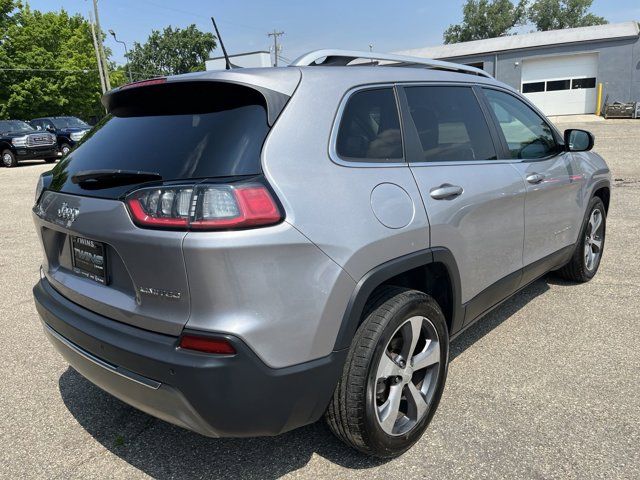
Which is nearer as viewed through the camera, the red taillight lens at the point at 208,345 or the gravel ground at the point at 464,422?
the red taillight lens at the point at 208,345

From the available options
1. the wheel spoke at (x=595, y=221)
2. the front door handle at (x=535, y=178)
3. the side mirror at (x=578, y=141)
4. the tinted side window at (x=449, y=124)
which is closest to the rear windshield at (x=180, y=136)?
the tinted side window at (x=449, y=124)

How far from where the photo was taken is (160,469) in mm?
2451

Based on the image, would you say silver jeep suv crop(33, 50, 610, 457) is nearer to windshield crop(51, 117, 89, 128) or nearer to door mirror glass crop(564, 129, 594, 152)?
door mirror glass crop(564, 129, 594, 152)

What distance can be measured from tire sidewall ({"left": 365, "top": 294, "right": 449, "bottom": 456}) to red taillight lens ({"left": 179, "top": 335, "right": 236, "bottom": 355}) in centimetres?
65

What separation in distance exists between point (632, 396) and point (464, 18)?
249 ft

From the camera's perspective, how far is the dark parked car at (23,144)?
63.7 ft

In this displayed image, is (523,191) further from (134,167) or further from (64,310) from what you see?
(64,310)

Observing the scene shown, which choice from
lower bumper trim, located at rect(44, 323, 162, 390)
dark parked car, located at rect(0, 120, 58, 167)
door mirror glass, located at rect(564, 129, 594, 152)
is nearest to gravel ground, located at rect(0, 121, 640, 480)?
lower bumper trim, located at rect(44, 323, 162, 390)

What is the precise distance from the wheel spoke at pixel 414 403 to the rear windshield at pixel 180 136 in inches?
51.4

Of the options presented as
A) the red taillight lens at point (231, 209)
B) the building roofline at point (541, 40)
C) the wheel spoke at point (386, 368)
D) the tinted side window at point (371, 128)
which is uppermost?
the building roofline at point (541, 40)

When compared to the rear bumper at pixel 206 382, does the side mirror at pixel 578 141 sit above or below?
above

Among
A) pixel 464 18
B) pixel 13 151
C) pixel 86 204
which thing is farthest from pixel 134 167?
pixel 464 18

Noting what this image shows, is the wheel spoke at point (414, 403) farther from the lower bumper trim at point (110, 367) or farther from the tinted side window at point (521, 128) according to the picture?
the tinted side window at point (521, 128)

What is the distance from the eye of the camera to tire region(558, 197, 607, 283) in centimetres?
441
